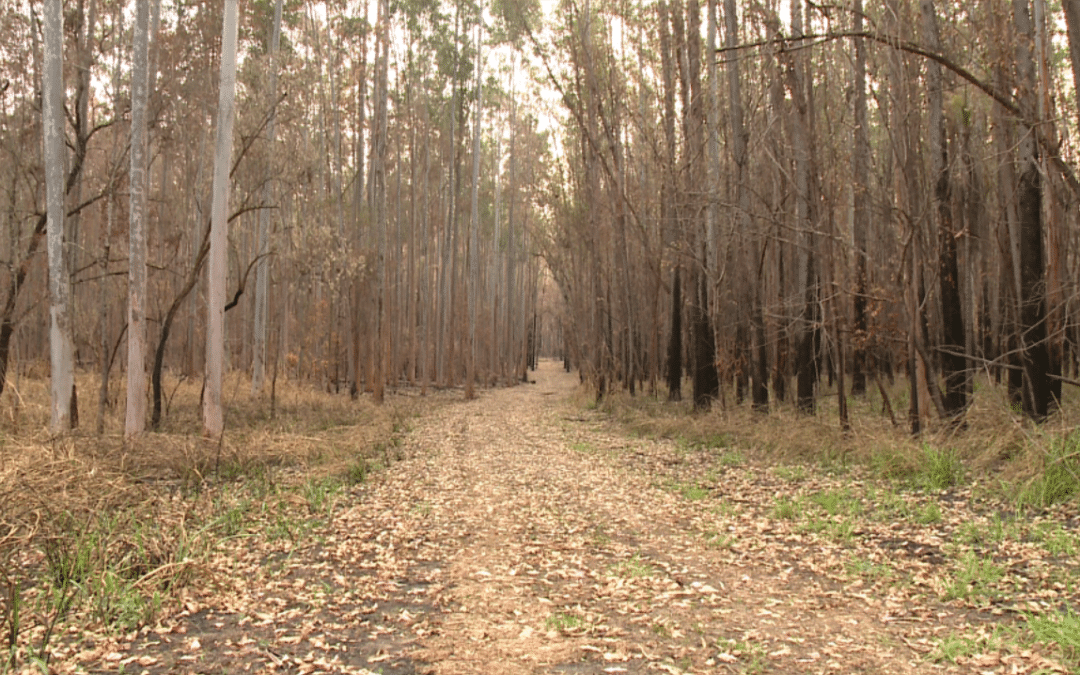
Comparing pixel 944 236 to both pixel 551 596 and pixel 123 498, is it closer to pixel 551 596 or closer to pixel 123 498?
pixel 551 596

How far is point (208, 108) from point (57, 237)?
653 centimetres

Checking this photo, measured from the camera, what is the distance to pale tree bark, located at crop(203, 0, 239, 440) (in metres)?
8.13

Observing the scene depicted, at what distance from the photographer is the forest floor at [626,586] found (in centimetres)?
307

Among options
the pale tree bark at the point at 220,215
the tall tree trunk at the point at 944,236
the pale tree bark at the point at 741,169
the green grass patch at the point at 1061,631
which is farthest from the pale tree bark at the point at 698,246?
the green grass patch at the point at 1061,631

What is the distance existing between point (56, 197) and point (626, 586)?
6687mm

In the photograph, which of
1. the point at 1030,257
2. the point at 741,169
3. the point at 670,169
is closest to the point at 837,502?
the point at 1030,257

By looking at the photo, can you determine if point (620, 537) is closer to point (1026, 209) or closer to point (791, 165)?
point (1026, 209)

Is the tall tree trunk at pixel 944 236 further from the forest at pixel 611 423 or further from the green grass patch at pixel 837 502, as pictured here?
the green grass patch at pixel 837 502

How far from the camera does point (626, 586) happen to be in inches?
157

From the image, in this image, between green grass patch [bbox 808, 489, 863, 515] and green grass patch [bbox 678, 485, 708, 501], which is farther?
green grass patch [bbox 678, 485, 708, 501]

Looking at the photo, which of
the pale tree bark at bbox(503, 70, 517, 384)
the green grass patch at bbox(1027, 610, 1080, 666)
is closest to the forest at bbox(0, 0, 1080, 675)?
the green grass patch at bbox(1027, 610, 1080, 666)

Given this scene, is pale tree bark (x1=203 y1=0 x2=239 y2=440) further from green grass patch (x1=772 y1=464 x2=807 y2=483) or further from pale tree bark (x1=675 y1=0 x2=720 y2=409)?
pale tree bark (x1=675 y1=0 x2=720 y2=409)

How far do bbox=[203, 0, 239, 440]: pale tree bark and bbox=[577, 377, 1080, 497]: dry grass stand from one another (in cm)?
584

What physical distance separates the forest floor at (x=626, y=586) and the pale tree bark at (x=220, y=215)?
267 centimetres
